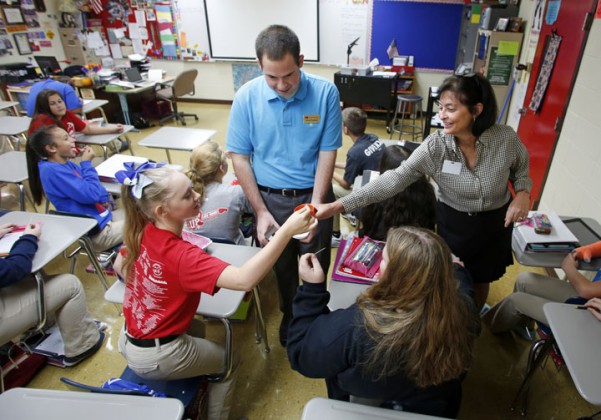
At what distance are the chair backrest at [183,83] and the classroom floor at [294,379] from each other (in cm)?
445

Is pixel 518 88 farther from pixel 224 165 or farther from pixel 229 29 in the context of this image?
pixel 229 29

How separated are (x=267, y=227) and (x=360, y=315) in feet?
2.92

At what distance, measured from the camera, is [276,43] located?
1460mm

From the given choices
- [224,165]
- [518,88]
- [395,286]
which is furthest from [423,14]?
[395,286]

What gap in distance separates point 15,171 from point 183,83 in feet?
11.6

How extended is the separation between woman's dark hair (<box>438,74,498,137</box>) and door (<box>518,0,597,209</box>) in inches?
68.9

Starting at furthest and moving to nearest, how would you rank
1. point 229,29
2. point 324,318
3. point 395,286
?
point 229,29
point 324,318
point 395,286

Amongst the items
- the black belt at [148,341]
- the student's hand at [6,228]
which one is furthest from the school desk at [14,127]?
the black belt at [148,341]

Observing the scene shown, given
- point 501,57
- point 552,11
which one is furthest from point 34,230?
point 501,57

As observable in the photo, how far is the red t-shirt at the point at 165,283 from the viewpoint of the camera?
1.27m

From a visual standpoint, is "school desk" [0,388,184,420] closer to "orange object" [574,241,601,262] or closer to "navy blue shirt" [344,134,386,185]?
"orange object" [574,241,601,262]

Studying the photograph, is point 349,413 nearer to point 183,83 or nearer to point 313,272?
point 313,272

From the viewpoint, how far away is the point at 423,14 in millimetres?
5691

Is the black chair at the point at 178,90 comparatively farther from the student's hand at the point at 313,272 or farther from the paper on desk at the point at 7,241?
the student's hand at the point at 313,272
